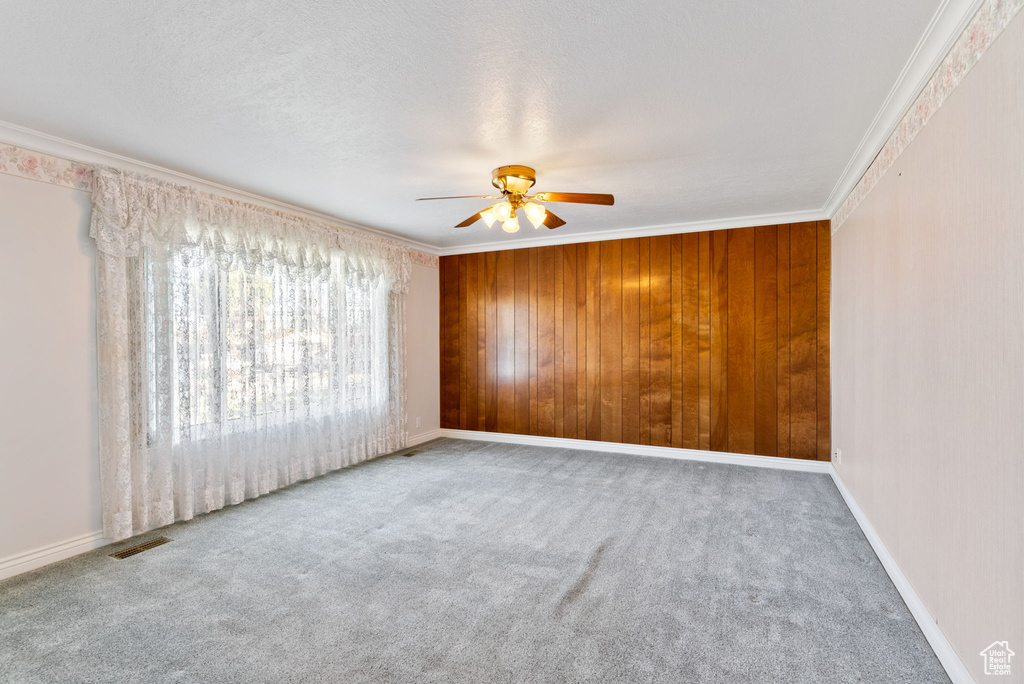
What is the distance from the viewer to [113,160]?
323cm

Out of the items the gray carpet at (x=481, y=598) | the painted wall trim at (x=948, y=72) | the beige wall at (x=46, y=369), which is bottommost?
the gray carpet at (x=481, y=598)

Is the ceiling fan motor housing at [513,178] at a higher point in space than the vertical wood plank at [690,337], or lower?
higher

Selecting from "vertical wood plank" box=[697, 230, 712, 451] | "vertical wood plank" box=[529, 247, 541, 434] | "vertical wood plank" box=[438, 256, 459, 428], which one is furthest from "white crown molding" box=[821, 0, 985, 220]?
"vertical wood plank" box=[438, 256, 459, 428]

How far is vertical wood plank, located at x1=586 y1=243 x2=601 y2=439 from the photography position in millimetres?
5730

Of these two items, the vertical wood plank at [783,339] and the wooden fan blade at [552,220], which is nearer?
the wooden fan blade at [552,220]

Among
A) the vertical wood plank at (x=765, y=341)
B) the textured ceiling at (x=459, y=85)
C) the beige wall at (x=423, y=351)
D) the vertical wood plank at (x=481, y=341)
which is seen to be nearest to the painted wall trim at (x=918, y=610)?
the vertical wood plank at (x=765, y=341)

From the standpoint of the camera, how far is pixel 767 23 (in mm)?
1891

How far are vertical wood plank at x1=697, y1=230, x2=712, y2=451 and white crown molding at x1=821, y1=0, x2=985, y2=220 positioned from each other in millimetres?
1795

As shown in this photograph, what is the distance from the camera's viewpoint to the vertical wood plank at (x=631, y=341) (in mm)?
5539

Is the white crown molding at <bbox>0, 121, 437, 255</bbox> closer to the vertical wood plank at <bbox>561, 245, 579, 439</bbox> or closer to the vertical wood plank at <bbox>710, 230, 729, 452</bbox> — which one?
the vertical wood plank at <bbox>561, 245, 579, 439</bbox>

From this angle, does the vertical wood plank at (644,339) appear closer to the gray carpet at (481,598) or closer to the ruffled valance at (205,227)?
the gray carpet at (481,598)

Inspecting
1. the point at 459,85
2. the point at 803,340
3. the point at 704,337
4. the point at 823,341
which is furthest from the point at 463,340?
the point at 459,85

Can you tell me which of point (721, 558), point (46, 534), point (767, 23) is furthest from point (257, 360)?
point (767, 23)

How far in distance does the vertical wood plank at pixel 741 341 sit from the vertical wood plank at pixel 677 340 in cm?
49
